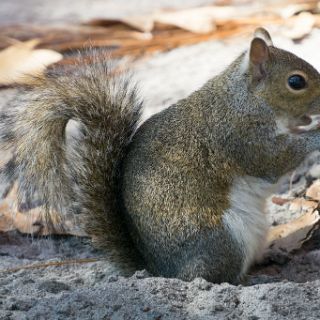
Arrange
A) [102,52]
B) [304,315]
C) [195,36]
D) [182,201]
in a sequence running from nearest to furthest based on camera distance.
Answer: [304,315]
[182,201]
[102,52]
[195,36]

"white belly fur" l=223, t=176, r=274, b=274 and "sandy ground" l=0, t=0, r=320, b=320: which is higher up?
"white belly fur" l=223, t=176, r=274, b=274

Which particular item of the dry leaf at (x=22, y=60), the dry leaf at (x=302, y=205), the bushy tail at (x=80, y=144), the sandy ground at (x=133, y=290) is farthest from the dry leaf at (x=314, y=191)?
the dry leaf at (x=22, y=60)

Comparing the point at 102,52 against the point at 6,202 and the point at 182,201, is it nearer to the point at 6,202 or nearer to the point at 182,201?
the point at 182,201

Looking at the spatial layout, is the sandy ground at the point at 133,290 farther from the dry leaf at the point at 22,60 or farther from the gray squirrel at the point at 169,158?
the dry leaf at the point at 22,60

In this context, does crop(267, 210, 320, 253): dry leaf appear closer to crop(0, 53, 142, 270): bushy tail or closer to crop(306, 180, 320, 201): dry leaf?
crop(306, 180, 320, 201): dry leaf

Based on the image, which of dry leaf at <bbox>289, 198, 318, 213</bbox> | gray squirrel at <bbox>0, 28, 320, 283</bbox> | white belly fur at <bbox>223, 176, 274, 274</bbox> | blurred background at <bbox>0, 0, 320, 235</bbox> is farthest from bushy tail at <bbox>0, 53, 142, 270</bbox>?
blurred background at <bbox>0, 0, 320, 235</bbox>

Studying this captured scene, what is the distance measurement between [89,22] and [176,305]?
3677mm

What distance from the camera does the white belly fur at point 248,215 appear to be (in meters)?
2.94

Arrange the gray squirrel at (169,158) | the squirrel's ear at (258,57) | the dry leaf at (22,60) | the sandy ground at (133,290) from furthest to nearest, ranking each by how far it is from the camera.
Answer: the dry leaf at (22,60)
the squirrel's ear at (258,57)
the gray squirrel at (169,158)
the sandy ground at (133,290)

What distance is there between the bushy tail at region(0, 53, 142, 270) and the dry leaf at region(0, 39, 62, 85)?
1.76 meters

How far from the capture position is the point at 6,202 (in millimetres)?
3688

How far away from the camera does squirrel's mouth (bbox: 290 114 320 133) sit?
3.11 m

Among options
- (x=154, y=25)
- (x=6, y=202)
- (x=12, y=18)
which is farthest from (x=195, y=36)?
(x=6, y=202)

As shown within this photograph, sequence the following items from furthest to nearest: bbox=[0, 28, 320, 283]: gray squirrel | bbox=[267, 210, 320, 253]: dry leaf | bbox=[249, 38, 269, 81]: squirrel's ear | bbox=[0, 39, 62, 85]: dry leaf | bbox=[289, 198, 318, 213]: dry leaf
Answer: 1. bbox=[0, 39, 62, 85]: dry leaf
2. bbox=[289, 198, 318, 213]: dry leaf
3. bbox=[267, 210, 320, 253]: dry leaf
4. bbox=[249, 38, 269, 81]: squirrel's ear
5. bbox=[0, 28, 320, 283]: gray squirrel
